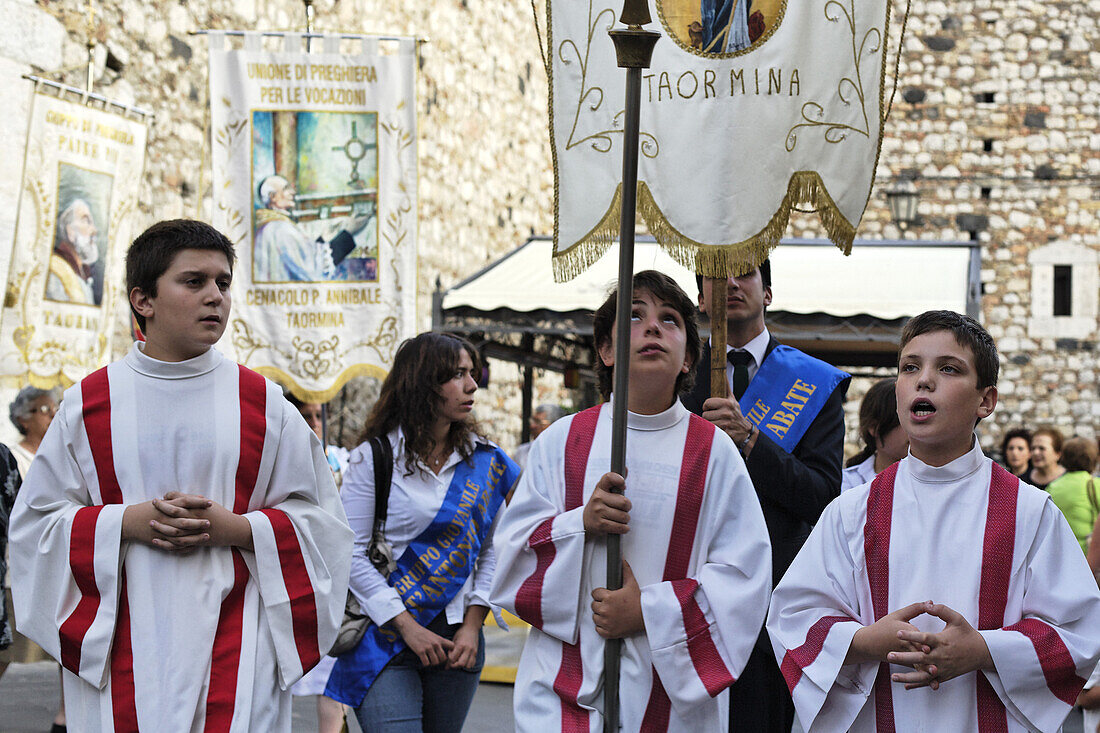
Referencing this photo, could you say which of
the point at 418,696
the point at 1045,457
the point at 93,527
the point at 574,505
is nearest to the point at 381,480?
the point at 418,696

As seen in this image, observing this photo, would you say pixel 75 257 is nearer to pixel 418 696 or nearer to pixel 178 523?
pixel 418 696

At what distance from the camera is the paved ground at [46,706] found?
6.38 meters

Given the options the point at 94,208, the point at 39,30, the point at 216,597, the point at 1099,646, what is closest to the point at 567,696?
the point at 216,597

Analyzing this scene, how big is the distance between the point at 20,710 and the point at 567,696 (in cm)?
466

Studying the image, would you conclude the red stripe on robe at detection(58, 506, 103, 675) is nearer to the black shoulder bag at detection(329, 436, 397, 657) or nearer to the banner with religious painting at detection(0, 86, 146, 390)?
the black shoulder bag at detection(329, 436, 397, 657)

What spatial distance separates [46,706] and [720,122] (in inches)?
200

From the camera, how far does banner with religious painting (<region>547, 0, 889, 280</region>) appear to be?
3.36m

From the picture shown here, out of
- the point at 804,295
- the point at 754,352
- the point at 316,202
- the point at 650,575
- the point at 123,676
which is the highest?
the point at 316,202

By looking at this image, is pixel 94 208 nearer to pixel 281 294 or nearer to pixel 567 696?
pixel 281 294

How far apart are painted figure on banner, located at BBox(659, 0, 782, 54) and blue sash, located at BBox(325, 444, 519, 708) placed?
1.42 meters

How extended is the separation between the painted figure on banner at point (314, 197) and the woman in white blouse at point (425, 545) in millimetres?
2661

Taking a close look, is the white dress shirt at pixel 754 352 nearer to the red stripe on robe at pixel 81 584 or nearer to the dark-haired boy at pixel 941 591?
the dark-haired boy at pixel 941 591

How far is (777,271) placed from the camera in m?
11.7

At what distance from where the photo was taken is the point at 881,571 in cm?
270
